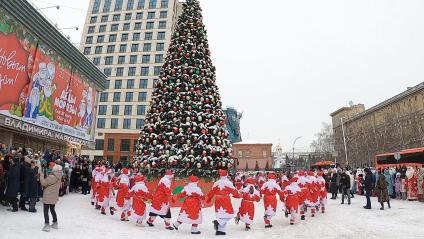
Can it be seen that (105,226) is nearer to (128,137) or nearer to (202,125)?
(202,125)

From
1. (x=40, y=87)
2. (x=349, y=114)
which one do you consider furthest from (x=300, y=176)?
(x=349, y=114)

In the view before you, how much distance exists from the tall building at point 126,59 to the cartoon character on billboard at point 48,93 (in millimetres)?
36720

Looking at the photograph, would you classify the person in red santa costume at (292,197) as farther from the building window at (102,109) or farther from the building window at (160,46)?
the building window at (102,109)

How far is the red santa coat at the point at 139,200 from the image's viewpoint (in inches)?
462

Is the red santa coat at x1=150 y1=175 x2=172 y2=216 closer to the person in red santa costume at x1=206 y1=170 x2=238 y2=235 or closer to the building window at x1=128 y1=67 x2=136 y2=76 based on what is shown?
the person in red santa costume at x1=206 y1=170 x2=238 y2=235

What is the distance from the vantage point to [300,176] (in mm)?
15305

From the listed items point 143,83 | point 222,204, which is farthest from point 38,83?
point 143,83

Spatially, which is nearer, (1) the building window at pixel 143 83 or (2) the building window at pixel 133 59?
(1) the building window at pixel 143 83

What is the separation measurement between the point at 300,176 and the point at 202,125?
5952 millimetres

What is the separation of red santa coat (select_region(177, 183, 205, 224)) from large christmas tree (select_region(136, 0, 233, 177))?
19.6ft

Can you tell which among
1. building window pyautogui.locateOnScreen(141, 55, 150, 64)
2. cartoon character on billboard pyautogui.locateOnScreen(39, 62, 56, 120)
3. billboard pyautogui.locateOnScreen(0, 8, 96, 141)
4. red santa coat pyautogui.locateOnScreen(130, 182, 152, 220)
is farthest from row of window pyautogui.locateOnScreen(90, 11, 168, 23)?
red santa coat pyautogui.locateOnScreen(130, 182, 152, 220)

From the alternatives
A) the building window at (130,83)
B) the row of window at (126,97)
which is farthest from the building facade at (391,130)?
the building window at (130,83)

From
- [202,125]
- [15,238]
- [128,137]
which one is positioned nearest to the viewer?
[15,238]

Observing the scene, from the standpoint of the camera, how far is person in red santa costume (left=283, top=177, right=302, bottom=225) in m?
13.0
